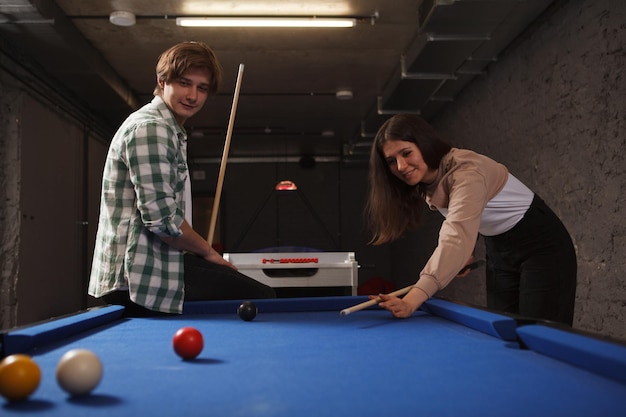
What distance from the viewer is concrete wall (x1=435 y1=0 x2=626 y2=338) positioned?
11.5ft

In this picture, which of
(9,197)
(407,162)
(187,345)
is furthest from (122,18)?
(187,345)

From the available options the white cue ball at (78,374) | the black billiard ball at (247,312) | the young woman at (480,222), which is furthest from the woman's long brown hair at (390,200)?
the white cue ball at (78,374)

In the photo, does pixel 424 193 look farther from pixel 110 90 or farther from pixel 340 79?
pixel 110 90

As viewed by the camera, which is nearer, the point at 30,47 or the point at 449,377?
the point at 449,377

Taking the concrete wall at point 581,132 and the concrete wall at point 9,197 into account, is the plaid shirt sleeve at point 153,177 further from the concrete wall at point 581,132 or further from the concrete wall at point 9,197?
the concrete wall at point 9,197

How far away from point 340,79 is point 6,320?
3.94 m

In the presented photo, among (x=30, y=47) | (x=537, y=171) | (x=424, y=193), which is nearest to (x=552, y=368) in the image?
(x=424, y=193)

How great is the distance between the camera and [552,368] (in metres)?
1.15

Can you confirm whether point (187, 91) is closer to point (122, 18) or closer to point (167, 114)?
point (167, 114)

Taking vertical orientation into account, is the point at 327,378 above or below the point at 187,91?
below

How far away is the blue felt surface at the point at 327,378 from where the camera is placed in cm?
85

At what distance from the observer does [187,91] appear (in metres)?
2.35

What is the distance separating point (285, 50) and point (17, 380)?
4788 millimetres

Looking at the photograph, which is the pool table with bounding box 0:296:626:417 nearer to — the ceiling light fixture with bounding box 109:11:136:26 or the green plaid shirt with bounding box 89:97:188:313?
the green plaid shirt with bounding box 89:97:188:313
